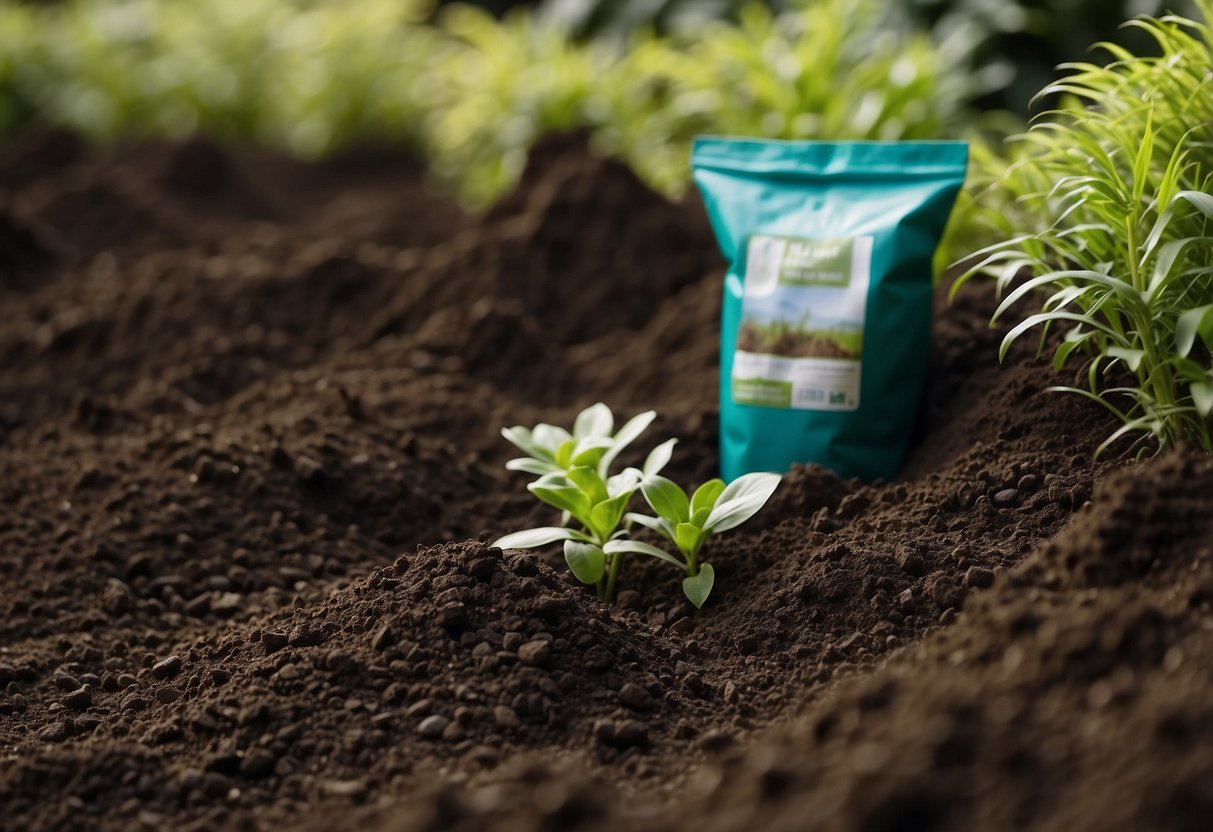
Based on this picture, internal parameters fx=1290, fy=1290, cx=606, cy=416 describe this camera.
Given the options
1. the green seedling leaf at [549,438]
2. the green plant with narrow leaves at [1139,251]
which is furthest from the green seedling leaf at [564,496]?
the green plant with narrow leaves at [1139,251]

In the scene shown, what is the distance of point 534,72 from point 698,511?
356 centimetres

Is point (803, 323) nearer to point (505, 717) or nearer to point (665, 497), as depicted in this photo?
Answer: point (665, 497)

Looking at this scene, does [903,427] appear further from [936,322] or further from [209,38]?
[209,38]

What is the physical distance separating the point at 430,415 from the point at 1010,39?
3431mm

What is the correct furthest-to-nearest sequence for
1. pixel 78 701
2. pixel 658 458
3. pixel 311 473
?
pixel 311 473, pixel 658 458, pixel 78 701

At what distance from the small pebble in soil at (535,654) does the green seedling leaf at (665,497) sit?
443 millimetres

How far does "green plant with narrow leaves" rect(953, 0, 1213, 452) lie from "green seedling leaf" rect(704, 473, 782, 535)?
0.50m

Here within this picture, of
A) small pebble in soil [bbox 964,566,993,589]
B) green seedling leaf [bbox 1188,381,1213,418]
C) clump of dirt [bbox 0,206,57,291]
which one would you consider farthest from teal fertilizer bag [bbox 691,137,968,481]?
clump of dirt [bbox 0,206,57,291]

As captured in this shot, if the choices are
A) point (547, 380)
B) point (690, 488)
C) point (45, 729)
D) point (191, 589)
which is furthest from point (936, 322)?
point (45, 729)

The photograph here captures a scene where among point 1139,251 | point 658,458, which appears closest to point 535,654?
point 658,458

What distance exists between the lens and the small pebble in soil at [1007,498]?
2.38m

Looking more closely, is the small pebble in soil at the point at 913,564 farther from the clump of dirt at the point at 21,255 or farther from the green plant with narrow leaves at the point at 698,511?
the clump of dirt at the point at 21,255

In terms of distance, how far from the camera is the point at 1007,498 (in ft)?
7.84

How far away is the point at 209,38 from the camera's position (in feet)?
24.4
